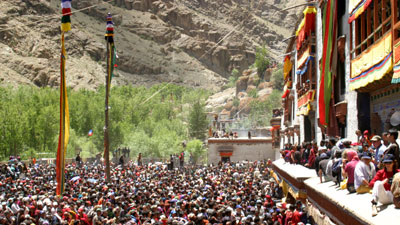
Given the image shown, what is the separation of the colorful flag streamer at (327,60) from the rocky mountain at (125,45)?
103130 mm

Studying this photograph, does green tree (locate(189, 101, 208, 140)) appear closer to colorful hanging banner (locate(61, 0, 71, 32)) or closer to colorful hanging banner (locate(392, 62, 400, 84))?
colorful hanging banner (locate(61, 0, 71, 32))

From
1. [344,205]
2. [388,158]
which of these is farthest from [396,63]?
[344,205]

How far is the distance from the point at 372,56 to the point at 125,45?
501 ft

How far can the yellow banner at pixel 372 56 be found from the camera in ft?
41.6

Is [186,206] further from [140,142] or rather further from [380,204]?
[140,142]

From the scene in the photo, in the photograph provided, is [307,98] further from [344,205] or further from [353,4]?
[344,205]

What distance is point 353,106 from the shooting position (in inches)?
690

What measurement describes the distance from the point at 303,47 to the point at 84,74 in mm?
113069

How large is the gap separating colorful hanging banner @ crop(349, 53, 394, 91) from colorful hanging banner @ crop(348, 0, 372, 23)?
1747 mm

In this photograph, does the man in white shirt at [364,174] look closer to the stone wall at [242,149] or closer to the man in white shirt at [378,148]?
the man in white shirt at [378,148]

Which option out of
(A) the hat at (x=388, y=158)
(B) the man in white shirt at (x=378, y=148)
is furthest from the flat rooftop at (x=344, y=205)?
(B) the man in white shirt at (x=378, y=148)

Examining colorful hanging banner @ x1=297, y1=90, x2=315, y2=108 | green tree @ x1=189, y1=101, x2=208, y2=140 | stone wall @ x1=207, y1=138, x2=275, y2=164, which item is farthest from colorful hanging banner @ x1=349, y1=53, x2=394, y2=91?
green tree @ x1=189, y1=101, x2=208, y2=140

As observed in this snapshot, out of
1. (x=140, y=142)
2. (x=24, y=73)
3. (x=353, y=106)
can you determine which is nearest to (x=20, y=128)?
(x=140, y=142)

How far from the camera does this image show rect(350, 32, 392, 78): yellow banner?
41.6 ft
